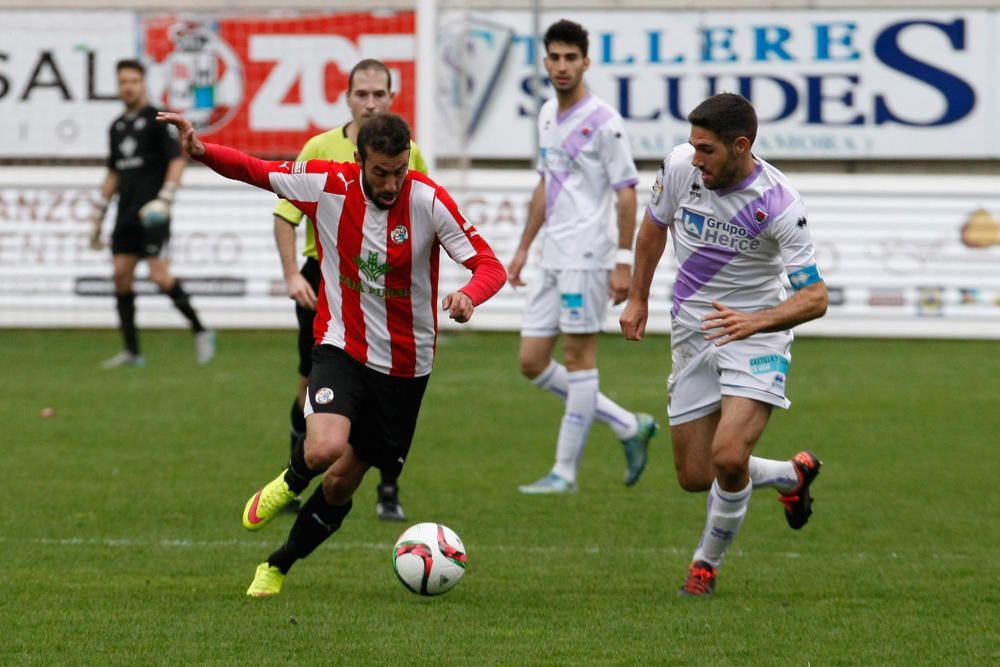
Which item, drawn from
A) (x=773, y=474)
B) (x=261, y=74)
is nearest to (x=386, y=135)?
(x=773, y=474)

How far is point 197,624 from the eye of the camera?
558 cm

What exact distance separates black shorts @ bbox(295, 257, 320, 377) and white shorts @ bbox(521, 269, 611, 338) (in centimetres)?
154

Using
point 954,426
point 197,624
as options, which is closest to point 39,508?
point 197,624

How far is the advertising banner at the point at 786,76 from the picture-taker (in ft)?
65.8

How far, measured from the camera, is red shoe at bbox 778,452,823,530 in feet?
22.1

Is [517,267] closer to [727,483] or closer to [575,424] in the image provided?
[575,424]

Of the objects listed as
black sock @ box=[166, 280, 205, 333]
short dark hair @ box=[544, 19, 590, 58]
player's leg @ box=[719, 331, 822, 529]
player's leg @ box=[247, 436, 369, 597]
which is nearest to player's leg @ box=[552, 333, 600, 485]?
short dark hair @ box=[544, 19, 590, 58]

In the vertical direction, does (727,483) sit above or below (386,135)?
below

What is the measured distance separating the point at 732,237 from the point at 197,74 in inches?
595

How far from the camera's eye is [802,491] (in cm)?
676

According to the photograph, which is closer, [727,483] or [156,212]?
[727,483]

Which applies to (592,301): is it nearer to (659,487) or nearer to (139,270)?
(659,487)

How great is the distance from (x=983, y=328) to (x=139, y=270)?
9.29 metres

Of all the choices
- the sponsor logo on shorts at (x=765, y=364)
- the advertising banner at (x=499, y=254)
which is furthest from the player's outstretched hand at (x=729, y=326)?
the advertising banner at (x=499, y=254)
